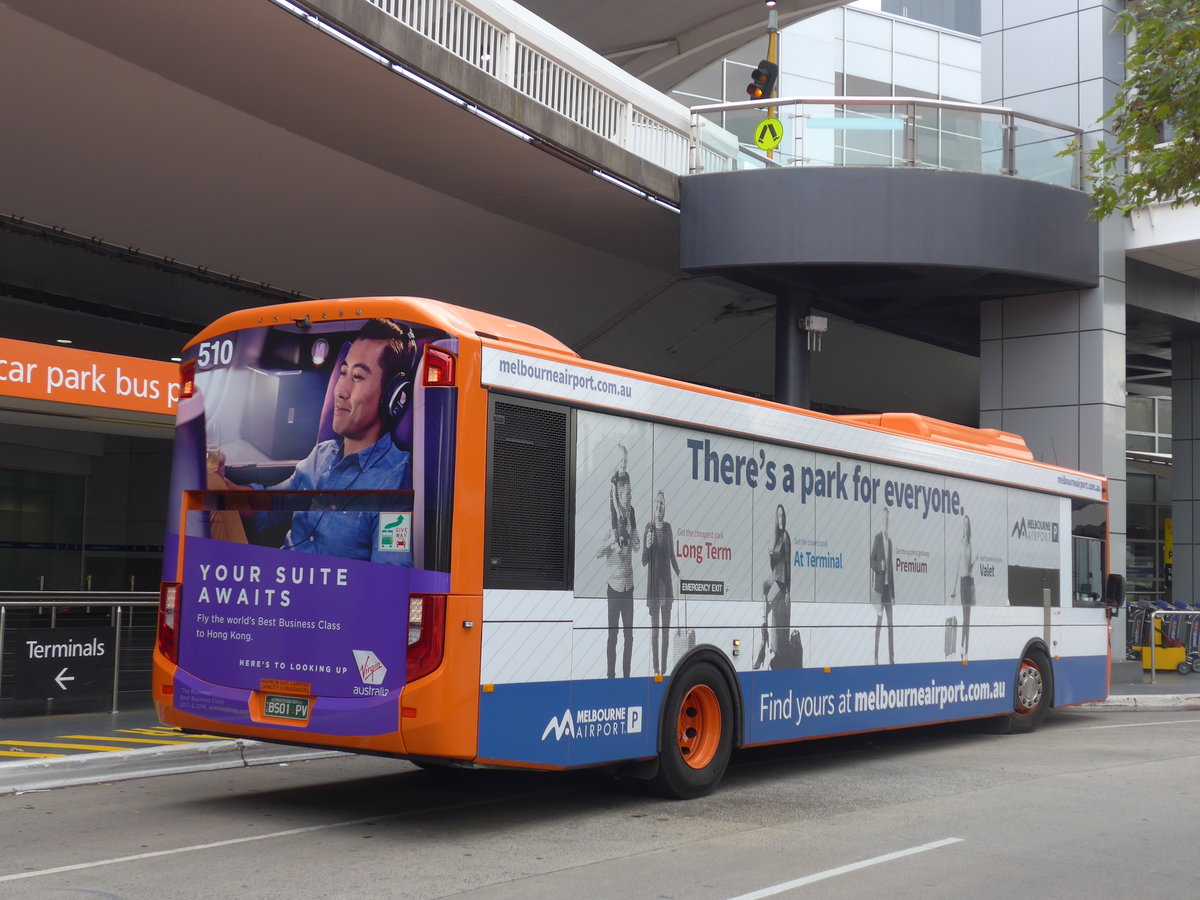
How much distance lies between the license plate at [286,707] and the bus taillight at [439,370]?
2.18 meters

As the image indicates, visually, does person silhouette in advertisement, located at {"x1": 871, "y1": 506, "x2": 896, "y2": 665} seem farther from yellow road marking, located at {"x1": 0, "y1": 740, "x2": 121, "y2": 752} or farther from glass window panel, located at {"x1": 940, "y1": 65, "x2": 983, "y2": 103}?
glass window panel, located at {"x1": 940, "y1": 65, "x2": 983, "y2": 103}

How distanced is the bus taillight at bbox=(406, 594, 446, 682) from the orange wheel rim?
8.96ft

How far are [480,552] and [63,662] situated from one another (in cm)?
811

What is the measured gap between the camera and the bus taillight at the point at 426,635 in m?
7.79

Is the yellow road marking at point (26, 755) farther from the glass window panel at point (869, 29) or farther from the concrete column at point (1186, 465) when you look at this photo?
the glass window panel at point (869, 29)

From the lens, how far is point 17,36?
49.8 ft

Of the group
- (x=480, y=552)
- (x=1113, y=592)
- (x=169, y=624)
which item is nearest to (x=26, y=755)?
(x=169, y=624)

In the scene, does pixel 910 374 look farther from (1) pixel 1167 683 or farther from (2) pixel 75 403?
(2) pixel 75 403

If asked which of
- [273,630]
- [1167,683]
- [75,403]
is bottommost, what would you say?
[1167,683]

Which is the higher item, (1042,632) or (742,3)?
(742,3)

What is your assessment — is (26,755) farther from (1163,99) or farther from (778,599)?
(1163,99)

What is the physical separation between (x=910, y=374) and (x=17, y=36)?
2417 cm

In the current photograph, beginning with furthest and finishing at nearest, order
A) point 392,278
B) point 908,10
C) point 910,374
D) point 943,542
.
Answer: point 908,10 → point 910,374 → point 392,278 → point 943,542

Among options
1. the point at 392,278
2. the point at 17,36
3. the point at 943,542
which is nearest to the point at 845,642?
the point at 943,542
